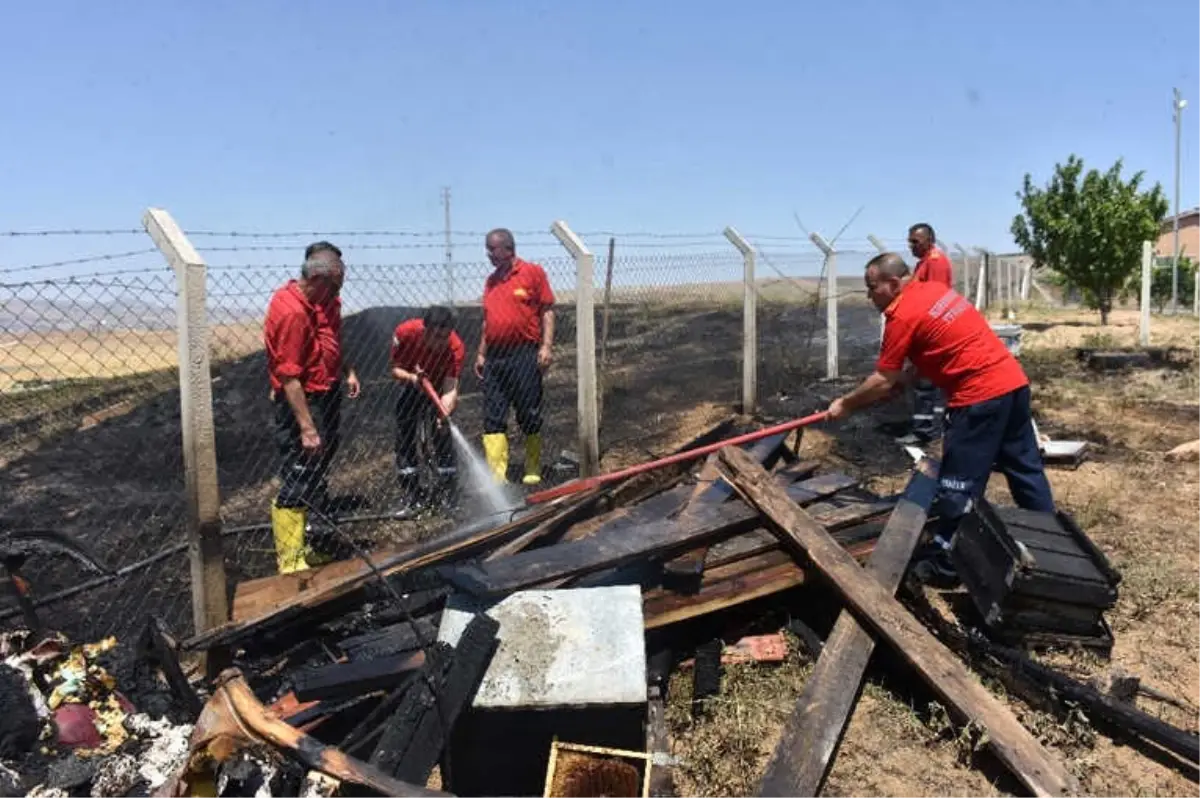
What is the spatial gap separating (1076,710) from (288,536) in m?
3.93

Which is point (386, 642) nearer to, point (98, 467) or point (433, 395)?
point (433, 395)

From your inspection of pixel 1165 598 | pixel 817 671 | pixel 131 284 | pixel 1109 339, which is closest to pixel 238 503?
pixel 131 284

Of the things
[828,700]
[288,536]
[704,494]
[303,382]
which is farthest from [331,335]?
[828,700]

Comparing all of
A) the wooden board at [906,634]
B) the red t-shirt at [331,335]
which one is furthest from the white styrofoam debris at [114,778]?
the wooden board at [906,634]

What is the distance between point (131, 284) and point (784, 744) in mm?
3315

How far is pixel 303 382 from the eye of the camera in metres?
4.64

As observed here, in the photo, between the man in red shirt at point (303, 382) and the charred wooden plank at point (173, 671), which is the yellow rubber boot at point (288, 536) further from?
the charred wooden plank at point (173, 671)

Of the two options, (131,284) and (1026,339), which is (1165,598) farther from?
(1026,339)

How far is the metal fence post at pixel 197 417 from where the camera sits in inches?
141

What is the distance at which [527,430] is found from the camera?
20.8 ft

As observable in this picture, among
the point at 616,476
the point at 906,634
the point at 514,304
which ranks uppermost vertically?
the point at 514,304

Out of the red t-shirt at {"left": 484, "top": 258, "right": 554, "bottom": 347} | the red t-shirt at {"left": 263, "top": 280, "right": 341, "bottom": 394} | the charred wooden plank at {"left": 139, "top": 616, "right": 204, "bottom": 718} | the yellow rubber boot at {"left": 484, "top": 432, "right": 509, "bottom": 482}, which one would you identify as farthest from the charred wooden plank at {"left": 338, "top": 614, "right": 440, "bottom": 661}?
the red t-shirt at {"left": 484, "top": 258, "right": 554, "bottom": 347}

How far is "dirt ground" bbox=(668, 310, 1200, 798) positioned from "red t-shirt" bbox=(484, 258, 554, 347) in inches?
117

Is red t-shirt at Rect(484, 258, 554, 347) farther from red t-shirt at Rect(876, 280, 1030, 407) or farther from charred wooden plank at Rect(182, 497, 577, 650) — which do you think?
red t-shirt at Rect(876, 280, 1030, 407)
